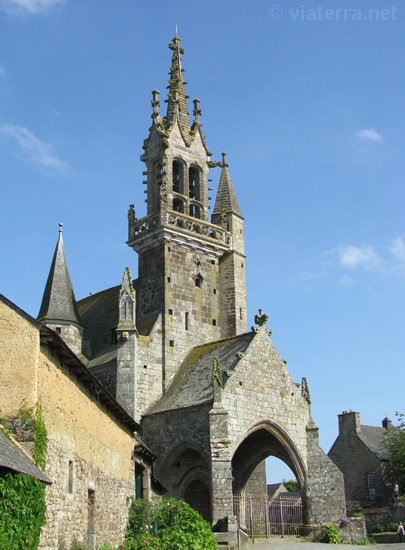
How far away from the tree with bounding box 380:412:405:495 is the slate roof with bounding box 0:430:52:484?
2689 centimetres

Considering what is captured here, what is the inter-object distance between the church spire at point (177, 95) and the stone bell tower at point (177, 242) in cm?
6

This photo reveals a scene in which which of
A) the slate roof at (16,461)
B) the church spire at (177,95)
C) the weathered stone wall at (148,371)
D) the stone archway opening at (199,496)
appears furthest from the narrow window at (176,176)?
the slate roof at (16,461)

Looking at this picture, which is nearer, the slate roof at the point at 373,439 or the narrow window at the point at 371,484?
the narrow window at the point at 371,484

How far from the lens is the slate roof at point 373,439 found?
121 feet

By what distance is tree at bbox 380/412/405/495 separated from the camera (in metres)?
33.5

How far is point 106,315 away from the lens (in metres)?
28.7

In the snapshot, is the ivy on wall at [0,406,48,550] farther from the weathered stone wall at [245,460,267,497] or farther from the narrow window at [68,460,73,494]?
the weathered stone wall at [245,460,267,497]

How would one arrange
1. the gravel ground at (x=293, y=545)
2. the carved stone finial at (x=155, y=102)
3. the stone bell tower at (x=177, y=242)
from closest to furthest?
the gravel ground at (x=293, y=545), the stone bell tower at (x=177, y=242), the carved stone finial at (x=155, y=102)

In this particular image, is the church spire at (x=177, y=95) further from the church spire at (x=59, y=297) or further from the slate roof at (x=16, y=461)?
the slate roof at (x=16, y=461)

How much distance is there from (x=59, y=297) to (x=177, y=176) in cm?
725

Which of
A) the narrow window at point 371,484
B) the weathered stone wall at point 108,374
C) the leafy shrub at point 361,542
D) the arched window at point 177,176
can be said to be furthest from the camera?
the narrow window at point 371,484

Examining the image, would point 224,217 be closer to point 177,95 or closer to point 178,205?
point 178,205

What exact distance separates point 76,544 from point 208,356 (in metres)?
13.0

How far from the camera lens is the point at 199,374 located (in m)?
23.8
